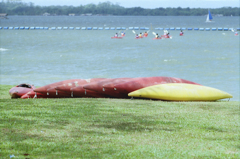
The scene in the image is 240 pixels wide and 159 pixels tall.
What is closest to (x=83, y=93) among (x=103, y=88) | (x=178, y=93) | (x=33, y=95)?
(x=103, y=88)

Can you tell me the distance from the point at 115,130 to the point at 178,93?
5056 millimetres

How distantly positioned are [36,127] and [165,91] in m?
5.71

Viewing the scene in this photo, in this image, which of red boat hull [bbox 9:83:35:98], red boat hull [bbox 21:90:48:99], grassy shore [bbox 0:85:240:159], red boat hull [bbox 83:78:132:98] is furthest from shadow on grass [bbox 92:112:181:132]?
red boat hull [bbox 9:83:35:98]

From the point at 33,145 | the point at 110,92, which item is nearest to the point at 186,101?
the point at 110,92

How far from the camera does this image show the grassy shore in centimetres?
579

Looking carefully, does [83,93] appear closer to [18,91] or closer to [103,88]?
[103,88]

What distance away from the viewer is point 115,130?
7098 millimetres

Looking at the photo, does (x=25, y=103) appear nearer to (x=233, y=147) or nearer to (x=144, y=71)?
(x=233, y=147)

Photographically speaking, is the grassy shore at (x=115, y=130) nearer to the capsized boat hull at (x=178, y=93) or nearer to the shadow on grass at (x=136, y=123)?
the shadow on grass at (x=136, y=123)

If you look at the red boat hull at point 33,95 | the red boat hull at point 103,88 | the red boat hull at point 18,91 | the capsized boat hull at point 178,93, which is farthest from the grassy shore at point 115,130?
the red boat hull at point 18,91

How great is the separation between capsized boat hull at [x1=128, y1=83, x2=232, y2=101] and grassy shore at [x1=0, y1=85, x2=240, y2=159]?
4.29 feet

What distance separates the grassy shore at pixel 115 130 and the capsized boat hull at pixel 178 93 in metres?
1.31

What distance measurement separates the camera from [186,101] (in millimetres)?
11812

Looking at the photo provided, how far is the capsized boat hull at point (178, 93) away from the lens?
11555 mm
